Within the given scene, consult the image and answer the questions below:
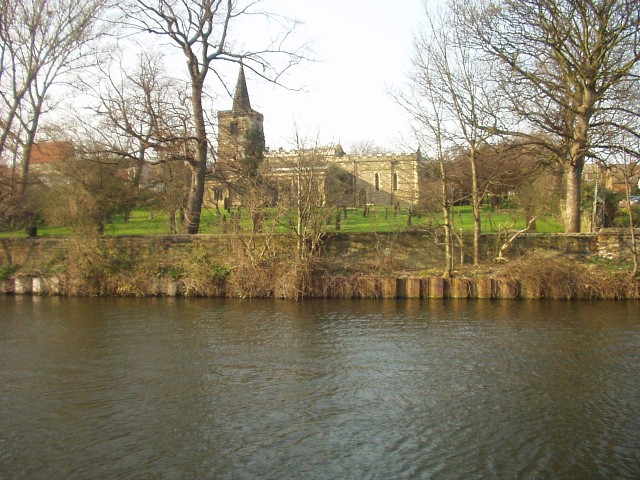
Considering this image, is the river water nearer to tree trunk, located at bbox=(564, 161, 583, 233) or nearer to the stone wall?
the stone wall

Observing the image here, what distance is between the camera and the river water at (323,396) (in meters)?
7.06

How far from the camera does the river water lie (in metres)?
7.06

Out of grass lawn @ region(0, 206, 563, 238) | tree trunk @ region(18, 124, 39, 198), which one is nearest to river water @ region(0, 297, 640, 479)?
grass lawn @ region(0, 206, 563, 238)

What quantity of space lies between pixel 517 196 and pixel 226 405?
19731mm

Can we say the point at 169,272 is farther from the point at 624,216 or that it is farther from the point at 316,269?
the point at 624,216

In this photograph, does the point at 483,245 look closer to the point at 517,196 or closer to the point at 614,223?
the point at 517,196

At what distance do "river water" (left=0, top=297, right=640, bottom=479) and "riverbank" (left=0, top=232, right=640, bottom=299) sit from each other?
2727mm

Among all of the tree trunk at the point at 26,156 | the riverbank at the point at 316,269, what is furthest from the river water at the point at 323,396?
the tree trunk at the point at 26,156

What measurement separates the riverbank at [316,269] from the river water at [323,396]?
8.95ft

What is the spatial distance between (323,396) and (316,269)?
391 inches

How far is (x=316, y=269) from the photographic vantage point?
62.7ft

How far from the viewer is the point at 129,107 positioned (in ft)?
69.7

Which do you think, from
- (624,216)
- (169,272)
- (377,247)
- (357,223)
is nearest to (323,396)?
(377,247)

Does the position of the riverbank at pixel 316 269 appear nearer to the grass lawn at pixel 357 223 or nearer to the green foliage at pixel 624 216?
the grass lawn at pixel 357 223
